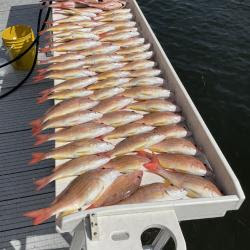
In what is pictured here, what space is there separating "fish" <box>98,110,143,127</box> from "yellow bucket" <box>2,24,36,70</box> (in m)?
3.37

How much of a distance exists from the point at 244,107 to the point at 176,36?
376cm

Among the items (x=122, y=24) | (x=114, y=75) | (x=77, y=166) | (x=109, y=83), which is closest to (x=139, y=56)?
(x=114, y=75)

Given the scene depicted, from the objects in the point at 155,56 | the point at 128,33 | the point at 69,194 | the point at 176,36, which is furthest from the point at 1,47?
the point at 69,194

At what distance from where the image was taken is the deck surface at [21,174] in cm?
443

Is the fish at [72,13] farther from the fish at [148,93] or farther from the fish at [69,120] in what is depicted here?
the fish at [69,120]

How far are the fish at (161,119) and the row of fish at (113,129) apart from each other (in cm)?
1

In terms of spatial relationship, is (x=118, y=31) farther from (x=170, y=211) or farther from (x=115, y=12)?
(x=170, y=211)

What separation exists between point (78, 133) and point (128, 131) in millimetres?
660

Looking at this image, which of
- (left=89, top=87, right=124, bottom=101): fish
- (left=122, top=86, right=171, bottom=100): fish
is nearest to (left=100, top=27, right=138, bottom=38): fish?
(left=89, top=87, right=124, bottom=101): fish

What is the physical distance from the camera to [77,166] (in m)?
3.92

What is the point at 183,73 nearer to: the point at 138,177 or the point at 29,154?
the point at 29,154

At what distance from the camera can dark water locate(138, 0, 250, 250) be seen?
553 cm

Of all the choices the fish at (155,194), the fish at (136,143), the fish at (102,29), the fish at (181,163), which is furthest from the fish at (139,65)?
the fish at (155,194)

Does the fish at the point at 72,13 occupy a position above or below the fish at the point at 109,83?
above
